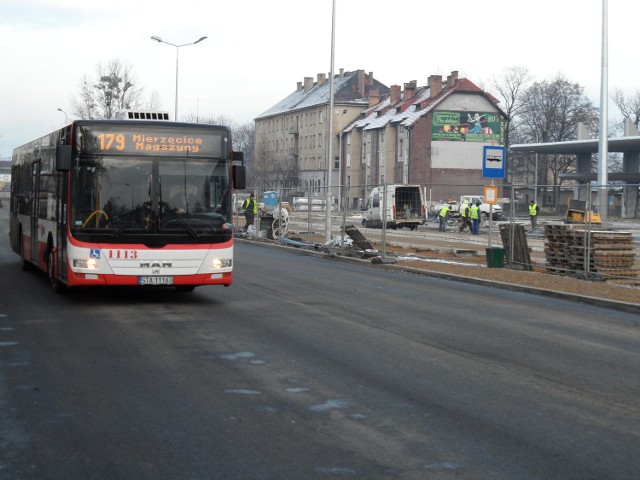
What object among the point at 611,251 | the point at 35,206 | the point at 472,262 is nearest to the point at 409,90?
the point at 472,262

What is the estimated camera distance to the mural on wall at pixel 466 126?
306 feet

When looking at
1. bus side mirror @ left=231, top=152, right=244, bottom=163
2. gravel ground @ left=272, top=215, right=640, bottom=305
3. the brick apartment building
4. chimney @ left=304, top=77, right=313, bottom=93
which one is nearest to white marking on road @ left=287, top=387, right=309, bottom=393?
bus side mirror @ left=231, top=152, right=244, bottom=163

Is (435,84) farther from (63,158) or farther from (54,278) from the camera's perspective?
(63,158)

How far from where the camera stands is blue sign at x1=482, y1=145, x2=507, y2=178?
23344 millimetres

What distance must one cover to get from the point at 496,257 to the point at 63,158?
1243 cm

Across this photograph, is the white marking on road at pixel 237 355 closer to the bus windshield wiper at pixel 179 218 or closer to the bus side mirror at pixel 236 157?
the bus windshield wiper at pixel 179 218

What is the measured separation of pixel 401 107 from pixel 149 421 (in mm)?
95048

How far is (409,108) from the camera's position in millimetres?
98375

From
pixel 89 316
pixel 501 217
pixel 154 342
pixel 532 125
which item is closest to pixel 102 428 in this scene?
pixel 154 342

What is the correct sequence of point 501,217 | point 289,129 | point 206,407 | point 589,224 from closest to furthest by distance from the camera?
point 206,407, point 589,224, point 501,217, point 289,129

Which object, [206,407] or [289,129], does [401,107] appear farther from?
[206,407]

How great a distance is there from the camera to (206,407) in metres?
7.55

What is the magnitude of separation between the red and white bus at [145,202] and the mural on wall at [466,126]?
7972 cm

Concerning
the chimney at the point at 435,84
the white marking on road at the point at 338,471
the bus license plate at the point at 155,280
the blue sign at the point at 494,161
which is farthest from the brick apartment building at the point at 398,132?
the white marking on road at the point at 338,471
